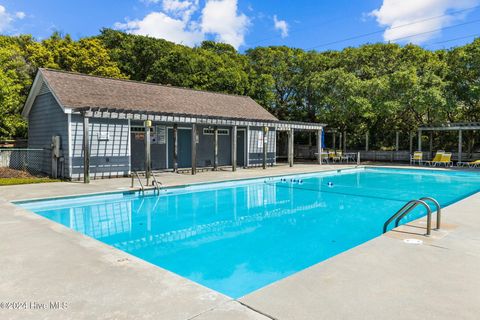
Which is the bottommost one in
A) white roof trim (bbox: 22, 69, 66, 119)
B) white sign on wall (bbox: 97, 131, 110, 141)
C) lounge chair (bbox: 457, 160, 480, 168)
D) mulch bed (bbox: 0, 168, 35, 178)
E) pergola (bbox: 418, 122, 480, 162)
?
mulch bed (bbox: 0, 168, 35, 178)

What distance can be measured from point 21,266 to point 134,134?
37.4ft

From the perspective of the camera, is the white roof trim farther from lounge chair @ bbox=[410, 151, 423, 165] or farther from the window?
lounge chair @ bbox=[410, 151, 423, 165]

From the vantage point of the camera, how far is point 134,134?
1478cm

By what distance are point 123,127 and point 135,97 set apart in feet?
7.59

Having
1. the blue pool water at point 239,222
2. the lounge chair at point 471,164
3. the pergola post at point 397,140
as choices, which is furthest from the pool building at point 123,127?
the lounge chair at point 471,164

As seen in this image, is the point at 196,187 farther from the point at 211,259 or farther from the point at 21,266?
the point at 21,266

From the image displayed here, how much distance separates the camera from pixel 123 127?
44.6 ft

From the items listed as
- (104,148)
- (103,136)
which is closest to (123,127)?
(103,136)

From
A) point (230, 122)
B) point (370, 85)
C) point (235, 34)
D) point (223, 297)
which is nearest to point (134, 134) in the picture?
point (230, 122)

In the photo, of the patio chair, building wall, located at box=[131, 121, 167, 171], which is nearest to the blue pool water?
building wall, located at box=[131, 121, 167, 171]

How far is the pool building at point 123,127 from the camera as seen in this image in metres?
12.4

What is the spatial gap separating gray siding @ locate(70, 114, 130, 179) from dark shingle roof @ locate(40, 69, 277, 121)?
0.71 metres

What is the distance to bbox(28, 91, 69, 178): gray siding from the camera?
12.5m

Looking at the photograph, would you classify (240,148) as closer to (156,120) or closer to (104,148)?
(156,120)
